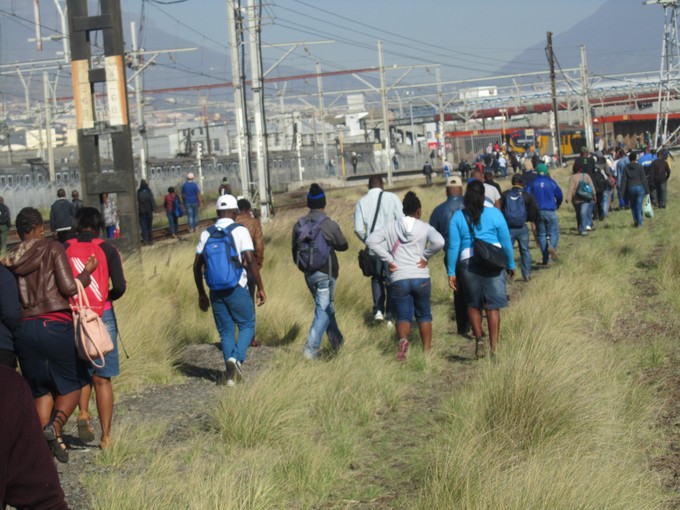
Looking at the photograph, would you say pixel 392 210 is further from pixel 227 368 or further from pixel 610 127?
pixel 610 127

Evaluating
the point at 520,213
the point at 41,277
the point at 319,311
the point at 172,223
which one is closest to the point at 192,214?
the point at 172,223

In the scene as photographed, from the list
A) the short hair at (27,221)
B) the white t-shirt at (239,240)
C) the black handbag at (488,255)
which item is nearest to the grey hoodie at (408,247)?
the black handbag at (488,255)

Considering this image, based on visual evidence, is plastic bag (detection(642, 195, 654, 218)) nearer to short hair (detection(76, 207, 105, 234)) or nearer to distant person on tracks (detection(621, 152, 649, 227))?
distant person on tracks (detection(621, 152, 649, 227))

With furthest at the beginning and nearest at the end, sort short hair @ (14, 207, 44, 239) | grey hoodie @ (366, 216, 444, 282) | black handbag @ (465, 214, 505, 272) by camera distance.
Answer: grey hoodie @ (366, 216, 444, 282) < black handbag @ (465, 214, 505, 272) < short hair @ (14, 207, 44, 239)

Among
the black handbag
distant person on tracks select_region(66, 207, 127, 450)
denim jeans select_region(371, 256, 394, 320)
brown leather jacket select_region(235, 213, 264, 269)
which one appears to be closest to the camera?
distant person on tracks select_region(66, 207, 127, 450)

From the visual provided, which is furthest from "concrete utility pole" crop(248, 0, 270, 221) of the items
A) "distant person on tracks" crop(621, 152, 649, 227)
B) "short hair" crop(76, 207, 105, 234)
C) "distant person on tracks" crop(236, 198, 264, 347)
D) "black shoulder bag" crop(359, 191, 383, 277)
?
"short hair" crop(76, 207, 105, 234)

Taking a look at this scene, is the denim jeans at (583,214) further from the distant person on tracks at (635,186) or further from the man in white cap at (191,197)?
the man in white cap at (191,197)

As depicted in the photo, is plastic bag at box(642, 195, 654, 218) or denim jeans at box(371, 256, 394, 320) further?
plastic bag at box(642, 195, 654, 218)

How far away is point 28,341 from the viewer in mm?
6770

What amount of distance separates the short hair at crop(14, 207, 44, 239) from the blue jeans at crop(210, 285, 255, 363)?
2.46 m

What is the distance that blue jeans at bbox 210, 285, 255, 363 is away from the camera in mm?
9289

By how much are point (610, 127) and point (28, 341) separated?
311 ft

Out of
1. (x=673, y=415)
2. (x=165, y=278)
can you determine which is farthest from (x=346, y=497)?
(x=165, y=278)

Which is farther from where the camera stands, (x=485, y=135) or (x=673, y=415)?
(x=485, y=135)
